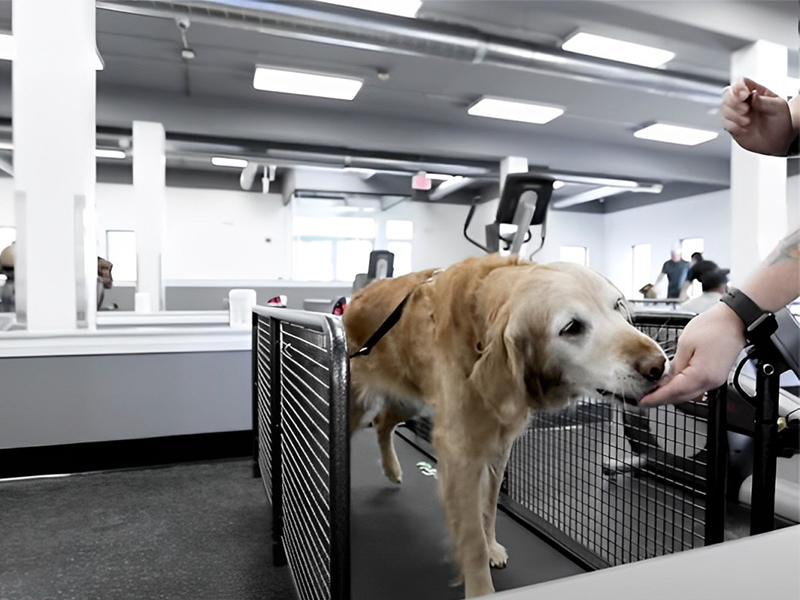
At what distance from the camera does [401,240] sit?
1181cm

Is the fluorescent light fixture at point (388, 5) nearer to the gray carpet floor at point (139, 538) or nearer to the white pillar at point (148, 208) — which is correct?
the gray carpet floor at point (139, 538)

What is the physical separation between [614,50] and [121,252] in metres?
9.41

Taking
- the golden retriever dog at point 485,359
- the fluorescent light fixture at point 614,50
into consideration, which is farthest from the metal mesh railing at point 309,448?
the fluorescent light fixture at point 614,50

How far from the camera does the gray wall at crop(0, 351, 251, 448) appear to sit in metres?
2.35

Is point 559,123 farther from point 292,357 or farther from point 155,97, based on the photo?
point 292,357

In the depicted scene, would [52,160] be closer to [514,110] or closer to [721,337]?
[721,337]

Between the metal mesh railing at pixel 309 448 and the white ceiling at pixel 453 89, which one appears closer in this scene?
the metal mesh railing at pixel 309 448

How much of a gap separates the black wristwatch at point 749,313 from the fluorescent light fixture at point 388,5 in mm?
3728

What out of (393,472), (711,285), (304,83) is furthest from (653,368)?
(304,83)

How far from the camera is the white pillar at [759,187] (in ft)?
14.1

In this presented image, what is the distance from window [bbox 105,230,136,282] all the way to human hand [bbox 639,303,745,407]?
36.0ft

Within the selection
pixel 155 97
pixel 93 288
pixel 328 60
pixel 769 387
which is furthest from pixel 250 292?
pixel 155 97

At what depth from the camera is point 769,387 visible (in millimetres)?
1035

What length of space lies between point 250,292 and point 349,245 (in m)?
8.28
